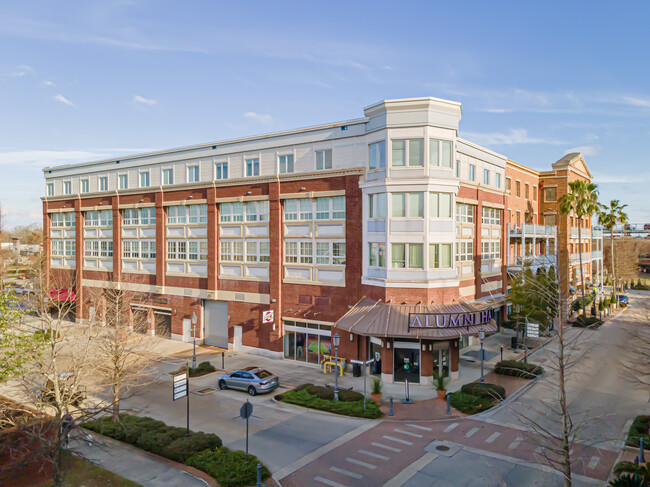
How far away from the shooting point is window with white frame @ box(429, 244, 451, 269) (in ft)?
94.7

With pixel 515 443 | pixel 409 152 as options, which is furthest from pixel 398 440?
→ pixel 409 152

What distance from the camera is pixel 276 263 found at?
115 feet

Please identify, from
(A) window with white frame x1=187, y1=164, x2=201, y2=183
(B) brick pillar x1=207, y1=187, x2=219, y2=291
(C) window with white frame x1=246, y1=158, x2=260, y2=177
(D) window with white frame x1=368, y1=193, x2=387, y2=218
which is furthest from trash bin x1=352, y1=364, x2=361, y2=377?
(A) window with white frame x1=187, y1=164, x2=201, y2=183

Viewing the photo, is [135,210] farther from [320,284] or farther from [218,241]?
[320,284]

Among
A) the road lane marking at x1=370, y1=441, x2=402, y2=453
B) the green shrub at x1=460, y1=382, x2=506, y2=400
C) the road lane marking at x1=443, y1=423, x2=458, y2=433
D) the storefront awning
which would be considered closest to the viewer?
the road lane marking at x1=370, y1=441, x2=402, y2=453

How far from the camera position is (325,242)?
33.2 meters

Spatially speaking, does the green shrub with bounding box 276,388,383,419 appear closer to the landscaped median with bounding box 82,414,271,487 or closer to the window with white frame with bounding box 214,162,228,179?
the landscaped median with bounding box 82,414,271,487

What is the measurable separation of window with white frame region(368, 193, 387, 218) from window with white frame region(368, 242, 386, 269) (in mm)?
1988

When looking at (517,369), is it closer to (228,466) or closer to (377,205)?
(377,205)

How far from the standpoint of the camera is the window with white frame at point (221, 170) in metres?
38.9

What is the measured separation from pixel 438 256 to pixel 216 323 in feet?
70.1

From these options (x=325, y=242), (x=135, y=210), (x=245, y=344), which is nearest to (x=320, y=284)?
(x=325, y=242)

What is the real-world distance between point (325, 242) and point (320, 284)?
3201mm

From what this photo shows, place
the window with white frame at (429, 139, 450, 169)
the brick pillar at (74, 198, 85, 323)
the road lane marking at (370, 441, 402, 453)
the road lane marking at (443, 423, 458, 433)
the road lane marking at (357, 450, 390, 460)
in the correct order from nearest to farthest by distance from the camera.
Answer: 1. the road lane marking at (357, 450, 390, 460)
2. the road lane marking at (370, 441, 402, 453)
3. the road lane marking at (443, 423, 458, 433)
4. the window with white frame at (429, 139, 450, 169)
5. the brick pillar at (74, 198, 85, 323)
